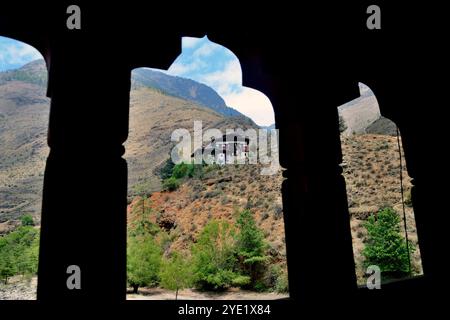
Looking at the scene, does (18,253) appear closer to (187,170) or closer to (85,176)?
(187,170)

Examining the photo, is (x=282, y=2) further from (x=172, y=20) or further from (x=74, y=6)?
(x=74, y=6)

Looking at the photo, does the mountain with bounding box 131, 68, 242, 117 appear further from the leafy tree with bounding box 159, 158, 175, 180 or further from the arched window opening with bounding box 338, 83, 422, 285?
the arched window opening with bounding box 338, 83, 422, 285

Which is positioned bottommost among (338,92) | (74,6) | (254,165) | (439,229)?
(439,229)

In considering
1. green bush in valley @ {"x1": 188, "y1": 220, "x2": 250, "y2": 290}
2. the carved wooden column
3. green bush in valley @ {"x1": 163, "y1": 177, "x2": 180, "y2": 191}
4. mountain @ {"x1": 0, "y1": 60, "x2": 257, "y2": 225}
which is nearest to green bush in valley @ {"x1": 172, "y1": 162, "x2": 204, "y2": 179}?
green bush in valley @ {"x1": 163, "y1": 177, "x2": 180, "y2": 191}

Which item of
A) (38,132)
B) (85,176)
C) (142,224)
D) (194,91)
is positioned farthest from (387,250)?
(194,91)

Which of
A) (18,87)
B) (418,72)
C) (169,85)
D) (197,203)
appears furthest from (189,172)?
(169,85)

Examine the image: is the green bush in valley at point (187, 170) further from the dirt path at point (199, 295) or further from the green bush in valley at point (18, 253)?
the green bush in valley at point (18, 253)

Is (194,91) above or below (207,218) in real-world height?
above
